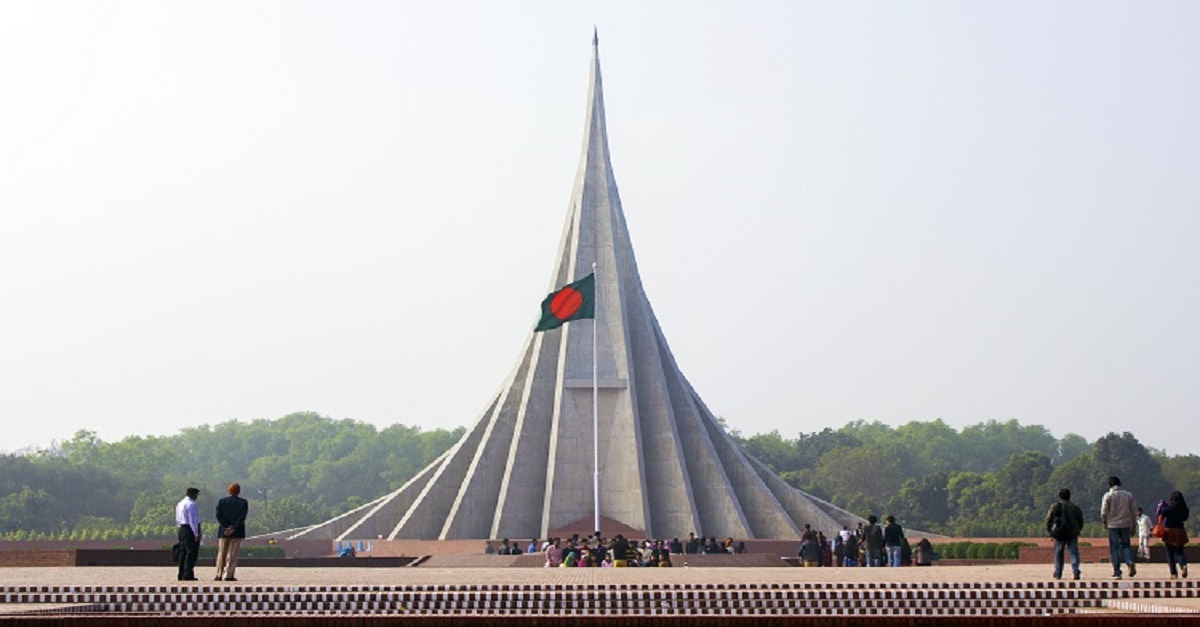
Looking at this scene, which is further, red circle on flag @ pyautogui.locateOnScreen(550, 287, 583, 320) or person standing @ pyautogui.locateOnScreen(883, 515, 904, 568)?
red circle on flag @ pyautogui.locateOnScreen(550, 287, 583, 320)

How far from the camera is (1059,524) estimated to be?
47.3 ft

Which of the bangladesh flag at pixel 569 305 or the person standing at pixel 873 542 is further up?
the bangladesh flag at pixel 569 305

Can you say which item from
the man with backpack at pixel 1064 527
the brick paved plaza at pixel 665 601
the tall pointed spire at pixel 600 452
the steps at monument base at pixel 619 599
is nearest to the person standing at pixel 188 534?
the brick paved plaza at pixel 665 601

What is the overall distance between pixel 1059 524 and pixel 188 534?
725 centimetres

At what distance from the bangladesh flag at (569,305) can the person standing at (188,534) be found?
15.0 metres

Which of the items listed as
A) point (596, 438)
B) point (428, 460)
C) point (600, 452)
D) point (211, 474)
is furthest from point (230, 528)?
point (211, 474)

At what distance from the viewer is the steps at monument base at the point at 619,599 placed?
10109 mm

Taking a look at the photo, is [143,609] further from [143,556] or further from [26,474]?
[26,474]

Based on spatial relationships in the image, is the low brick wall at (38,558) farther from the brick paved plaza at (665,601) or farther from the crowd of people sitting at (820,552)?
the brick paved plaza at (665,601)

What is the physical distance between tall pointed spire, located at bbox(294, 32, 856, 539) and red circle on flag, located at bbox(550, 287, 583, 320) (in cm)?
323

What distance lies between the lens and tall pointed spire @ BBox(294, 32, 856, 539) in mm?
31703

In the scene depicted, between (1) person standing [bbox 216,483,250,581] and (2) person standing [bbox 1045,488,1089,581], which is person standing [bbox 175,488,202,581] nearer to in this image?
(1) person standing [bbox 216,483,250,581]

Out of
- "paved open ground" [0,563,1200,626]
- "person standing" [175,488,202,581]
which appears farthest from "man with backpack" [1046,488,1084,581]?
"person standing" [175,488,202,581]

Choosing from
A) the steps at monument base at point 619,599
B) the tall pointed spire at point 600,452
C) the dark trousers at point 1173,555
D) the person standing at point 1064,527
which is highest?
the tall pointed spire at point 600,452
